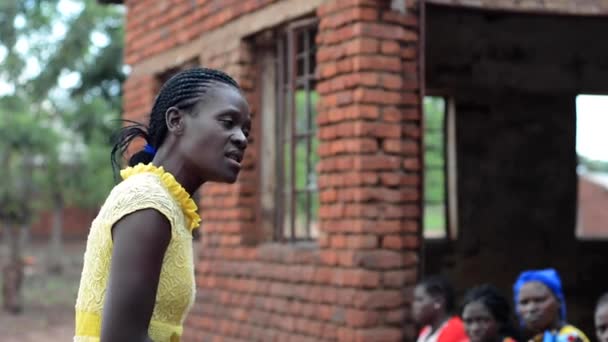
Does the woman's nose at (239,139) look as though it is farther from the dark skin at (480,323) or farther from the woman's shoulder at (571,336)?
the dark skin at (480,323)

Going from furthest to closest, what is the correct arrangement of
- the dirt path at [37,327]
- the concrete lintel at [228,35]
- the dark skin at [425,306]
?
the dirt path at [37,327] → the concrete lintel at [228,35] → the dark skin at [425,306]

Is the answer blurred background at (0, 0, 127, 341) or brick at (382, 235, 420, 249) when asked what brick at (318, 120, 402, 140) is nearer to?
brick at (382, 235, 420, 249)

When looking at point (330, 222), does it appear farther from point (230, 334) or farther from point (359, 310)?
point (230, 334)

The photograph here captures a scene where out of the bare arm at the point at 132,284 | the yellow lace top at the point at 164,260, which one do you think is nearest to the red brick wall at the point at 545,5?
the yellow lace top at the point at 164,260

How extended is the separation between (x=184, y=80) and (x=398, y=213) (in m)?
3.47

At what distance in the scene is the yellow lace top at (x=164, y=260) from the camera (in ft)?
6.53

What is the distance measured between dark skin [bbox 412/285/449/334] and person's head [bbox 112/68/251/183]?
11.0ft

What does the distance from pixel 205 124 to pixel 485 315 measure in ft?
10.5

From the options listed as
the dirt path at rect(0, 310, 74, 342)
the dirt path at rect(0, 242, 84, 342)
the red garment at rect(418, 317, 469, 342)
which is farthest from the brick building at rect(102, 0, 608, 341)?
the dirt path at rect(0, 242, 84, 342)

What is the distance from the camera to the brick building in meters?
5.48

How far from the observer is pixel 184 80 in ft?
7.06

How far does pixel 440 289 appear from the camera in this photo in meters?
5.42

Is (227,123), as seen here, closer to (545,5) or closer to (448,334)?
(448,334)

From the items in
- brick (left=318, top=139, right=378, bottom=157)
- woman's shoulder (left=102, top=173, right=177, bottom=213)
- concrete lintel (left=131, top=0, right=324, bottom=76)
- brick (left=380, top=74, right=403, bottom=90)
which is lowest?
woman's shoulder (left=102, top=173, right=177, bottom=213)
